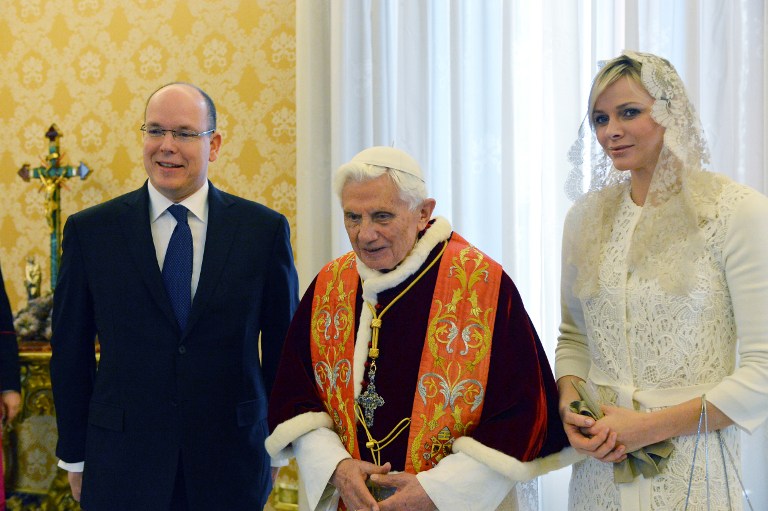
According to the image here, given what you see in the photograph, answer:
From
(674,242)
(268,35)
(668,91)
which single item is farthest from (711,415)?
(268,35)

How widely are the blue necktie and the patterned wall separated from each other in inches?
60.9

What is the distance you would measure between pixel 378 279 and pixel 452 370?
0.28 metres

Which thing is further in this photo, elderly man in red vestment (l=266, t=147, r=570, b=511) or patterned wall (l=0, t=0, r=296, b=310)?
patterned wall (l=0, t=0, r=296, b=310)

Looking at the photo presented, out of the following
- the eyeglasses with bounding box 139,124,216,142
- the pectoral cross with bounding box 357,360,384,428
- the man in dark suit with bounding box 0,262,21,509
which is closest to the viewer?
→ the pectoral cross with bounding box 357,360,384,428

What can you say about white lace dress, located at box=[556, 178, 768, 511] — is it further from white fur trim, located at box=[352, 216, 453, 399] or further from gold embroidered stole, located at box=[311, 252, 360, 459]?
gold embroidered stole, located at box=[311, 252, 360, 459]

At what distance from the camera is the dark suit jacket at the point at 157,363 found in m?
2.17

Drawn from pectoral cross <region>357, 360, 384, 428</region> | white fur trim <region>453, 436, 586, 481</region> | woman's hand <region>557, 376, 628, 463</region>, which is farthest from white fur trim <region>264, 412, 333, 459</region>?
woman's hand <region>557, 376, 628, 463</region>

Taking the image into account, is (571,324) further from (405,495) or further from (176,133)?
(176,133)

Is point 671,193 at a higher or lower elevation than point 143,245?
higher

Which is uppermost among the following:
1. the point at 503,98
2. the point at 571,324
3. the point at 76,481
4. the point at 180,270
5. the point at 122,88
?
the point at 122,88

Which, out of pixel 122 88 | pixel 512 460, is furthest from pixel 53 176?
pixel 512 460

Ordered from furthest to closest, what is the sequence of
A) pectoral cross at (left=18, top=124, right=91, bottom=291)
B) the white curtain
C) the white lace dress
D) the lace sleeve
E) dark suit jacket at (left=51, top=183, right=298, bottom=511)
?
pectoral cross at (left=18, top=124, right=91, bottom=291)
the white curtain
dark suit jacket at (left=51, top=183, right=298, bottom=511)
the lace sleeve
the white lace dress

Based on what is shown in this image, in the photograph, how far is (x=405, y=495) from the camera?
183 cm

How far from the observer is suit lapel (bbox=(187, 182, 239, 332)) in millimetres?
2203
